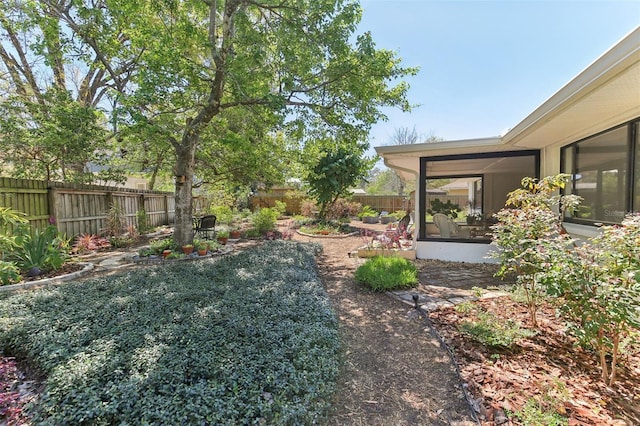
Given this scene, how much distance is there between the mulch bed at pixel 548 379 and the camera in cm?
181

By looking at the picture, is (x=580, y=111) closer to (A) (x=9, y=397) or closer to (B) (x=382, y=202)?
(A) (x=9, y=397)

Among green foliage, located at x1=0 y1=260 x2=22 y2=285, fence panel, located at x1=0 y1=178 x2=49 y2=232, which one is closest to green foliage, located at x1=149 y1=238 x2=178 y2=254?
green foliage, located at x1=0 y1=260 x2=22 y2=285

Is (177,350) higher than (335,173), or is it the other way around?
(335,173)

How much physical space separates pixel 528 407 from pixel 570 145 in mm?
4994

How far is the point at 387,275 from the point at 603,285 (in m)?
2.88

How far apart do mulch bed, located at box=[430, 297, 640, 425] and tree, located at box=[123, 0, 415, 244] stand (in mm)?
4963

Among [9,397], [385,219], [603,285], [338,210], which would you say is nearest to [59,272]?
[9,397]

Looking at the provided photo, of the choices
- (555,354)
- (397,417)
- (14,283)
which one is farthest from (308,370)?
(14,283)

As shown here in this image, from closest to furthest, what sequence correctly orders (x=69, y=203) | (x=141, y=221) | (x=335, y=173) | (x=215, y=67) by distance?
(x=215, y=67), (x=69, y=203), (x=141, y=221), (x=335, y=173)

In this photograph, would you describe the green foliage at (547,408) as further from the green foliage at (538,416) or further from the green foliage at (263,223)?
the green foliage at (263,223)

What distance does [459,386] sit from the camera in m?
2.16

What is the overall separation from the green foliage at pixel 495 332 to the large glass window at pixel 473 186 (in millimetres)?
3633

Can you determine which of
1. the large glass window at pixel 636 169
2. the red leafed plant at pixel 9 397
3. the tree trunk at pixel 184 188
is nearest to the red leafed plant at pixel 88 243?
the tree trunk at pixel 184 188

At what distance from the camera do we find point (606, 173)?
399 centimetres
